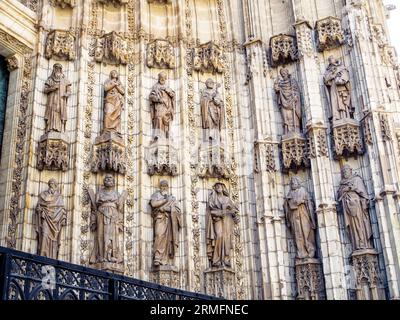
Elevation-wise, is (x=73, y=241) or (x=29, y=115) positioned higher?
(x=29, y=115)

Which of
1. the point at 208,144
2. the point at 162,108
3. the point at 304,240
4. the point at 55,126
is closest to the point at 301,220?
the point at 304,240

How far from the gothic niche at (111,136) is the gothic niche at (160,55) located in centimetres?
97

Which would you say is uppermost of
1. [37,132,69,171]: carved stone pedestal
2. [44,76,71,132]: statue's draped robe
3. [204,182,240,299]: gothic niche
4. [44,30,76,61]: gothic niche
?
[44,30,76,61]: gothic niche

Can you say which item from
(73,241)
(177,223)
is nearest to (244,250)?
(177,223)

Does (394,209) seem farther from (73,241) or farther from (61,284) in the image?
(61,284)

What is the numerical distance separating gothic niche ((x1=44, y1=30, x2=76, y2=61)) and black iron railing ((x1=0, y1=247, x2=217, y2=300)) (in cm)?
754

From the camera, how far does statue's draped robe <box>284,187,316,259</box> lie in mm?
12455

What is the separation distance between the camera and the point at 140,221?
496 inches

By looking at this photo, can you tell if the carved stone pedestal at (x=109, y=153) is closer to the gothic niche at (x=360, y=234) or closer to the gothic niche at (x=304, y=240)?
the gothic niche at (x=304, y=240)

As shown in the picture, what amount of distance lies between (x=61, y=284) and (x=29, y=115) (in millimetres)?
6997

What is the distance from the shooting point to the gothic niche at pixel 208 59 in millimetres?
14586

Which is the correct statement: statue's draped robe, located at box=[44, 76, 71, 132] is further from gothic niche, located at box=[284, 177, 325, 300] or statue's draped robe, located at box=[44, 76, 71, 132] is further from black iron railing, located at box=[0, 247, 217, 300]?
black iron railing, located at box=[0, 247, 217, 300]

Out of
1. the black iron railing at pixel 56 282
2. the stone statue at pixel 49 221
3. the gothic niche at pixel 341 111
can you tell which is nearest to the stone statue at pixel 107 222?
the stone statue at pixel 49 221

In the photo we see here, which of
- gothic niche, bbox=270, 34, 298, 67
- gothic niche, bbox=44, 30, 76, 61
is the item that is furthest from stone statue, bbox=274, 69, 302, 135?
gothic niche, bbox=44, 30, 76, 61
